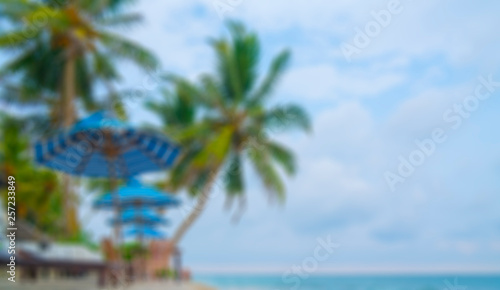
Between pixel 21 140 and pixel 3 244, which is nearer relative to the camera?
pixel 3 244

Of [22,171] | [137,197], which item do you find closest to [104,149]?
[137,197]

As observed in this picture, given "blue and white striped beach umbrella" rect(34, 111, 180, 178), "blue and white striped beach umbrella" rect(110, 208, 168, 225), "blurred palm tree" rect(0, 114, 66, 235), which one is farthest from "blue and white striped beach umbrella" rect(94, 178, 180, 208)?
"blurred palm tree" rect(0, 114, 66, 235)

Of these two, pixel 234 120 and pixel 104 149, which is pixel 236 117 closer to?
pixel 234 120

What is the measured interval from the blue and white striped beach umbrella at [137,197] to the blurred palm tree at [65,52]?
16.3 feet

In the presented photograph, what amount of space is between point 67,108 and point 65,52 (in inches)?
79.4

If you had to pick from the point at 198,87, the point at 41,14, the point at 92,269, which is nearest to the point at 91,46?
the point at 41,14

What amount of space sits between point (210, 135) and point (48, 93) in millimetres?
5759

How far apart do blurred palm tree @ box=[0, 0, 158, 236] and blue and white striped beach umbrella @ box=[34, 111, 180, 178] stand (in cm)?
844

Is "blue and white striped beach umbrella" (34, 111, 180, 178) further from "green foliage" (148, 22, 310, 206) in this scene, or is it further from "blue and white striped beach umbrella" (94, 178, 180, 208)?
"green foliage" (148, 22, 310, 206)

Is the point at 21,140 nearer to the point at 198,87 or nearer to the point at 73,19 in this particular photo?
the point at 73,19

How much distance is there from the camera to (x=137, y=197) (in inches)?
471

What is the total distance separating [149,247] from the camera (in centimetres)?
1677

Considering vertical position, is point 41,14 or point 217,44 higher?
point 217,44

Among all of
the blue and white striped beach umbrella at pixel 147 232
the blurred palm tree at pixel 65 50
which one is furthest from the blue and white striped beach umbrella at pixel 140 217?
the blurred palm tree at pixel 65 50
